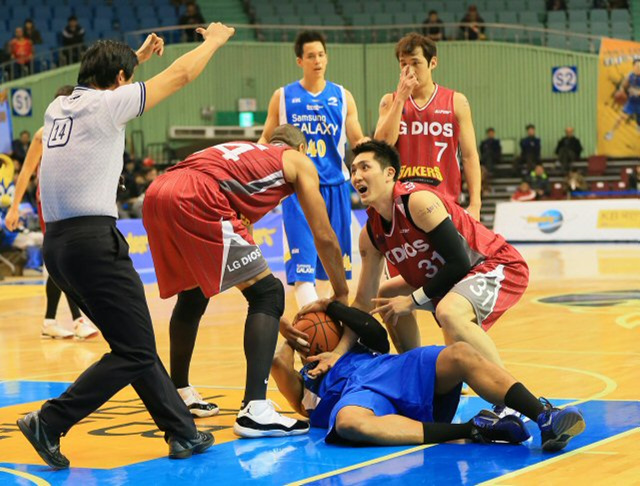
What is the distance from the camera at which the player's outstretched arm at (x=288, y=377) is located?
6.35m

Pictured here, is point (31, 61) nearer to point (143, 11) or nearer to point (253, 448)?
point (143, 11)

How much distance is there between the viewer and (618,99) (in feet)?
91.8

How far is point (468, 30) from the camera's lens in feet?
97.6

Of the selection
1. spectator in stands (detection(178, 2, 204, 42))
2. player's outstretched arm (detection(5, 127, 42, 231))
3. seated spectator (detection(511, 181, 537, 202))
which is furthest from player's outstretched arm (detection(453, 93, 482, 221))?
spectator in stands (detection(178, 2, 204, 42))

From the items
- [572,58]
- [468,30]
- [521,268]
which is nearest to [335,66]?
[468,30]

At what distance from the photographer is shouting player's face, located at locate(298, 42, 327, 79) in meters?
8.96

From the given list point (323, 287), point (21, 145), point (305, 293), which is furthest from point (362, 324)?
point (21, 145)

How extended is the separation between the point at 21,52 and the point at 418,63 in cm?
1997

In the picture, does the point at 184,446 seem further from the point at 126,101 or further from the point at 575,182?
the point at 575,182

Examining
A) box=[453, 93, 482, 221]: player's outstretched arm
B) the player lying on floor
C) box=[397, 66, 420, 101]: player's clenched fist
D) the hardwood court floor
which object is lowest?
Answer: the hardwood court floor

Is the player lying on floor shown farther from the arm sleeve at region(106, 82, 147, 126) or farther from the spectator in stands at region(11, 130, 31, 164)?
the spectator in stands at region(11, 130, 31, 164)

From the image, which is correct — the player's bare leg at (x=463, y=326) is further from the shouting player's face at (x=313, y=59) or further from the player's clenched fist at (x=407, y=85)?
the shouting player's face at (x=313, y=59)

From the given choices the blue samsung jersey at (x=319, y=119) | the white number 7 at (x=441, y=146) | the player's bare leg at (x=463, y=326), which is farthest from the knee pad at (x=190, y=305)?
the blue samsung jersey at (x=319, y=119)

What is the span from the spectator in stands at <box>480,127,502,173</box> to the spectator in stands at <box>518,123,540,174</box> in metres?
0.62
